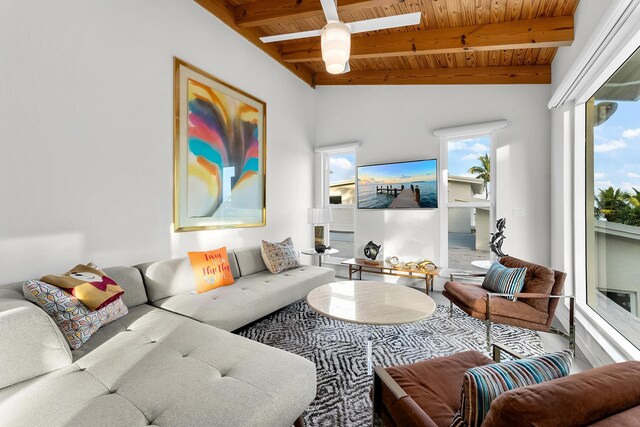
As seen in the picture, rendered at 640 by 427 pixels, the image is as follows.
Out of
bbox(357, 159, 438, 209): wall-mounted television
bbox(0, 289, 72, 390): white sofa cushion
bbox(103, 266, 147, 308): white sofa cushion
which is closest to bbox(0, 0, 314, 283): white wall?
bbox(103, 266, 147, 308): white sofa cushion

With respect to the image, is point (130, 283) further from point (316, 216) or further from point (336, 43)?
point (316, 216)

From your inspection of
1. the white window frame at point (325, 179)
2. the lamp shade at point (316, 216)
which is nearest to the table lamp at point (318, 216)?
the lamp shade at point (316, 216)

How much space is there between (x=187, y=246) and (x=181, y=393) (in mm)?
2040

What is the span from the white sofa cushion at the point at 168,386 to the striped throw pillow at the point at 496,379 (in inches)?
29.0

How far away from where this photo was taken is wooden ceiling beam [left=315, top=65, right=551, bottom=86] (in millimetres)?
3516

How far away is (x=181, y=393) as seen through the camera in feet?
3.86

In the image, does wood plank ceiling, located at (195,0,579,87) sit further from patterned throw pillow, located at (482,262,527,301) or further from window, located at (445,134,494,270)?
patterned throw pillow, located at (482,262,527,301)

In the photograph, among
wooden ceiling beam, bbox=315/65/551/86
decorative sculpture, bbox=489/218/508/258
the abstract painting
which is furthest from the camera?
wooden ceiling beam, bbox=315/65/551/86

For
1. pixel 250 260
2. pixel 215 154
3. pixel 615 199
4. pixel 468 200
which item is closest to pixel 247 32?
pixel 215 154

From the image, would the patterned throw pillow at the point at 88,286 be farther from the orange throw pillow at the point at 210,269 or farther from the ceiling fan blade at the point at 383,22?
the ceiling fan blade at the point at 383,22

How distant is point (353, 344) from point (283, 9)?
3372 mm

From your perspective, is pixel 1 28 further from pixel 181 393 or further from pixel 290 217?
pixel 290 217

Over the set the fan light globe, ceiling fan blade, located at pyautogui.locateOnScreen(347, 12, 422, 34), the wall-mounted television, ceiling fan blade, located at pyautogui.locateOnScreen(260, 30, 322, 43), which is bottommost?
the wall-mounted television

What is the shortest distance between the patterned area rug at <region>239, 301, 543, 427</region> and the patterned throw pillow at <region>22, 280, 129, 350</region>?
1230 mm
